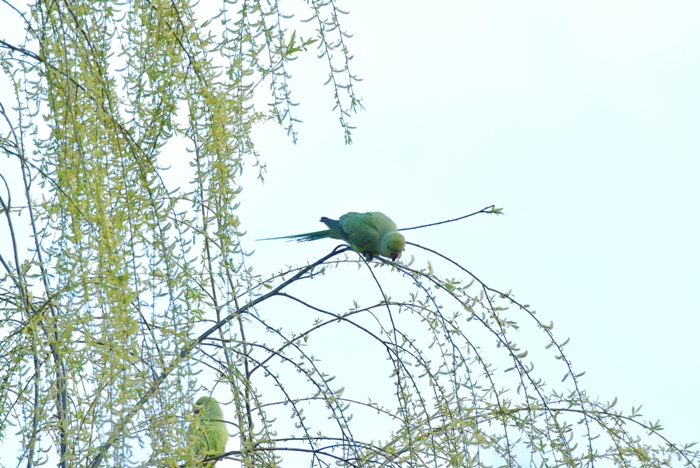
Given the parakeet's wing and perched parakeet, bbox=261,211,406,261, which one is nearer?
perched parakeet, bbox=261,211,406,261

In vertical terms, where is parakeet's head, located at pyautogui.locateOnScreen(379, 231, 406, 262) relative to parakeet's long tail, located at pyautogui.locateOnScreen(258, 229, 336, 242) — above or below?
below

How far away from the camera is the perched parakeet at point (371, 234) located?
212cm

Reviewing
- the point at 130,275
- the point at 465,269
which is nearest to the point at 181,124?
the point at 130,275

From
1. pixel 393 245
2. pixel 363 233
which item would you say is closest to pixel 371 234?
pixel 363 233

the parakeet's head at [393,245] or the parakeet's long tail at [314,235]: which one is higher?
the parakeet's long tail at [314,235]

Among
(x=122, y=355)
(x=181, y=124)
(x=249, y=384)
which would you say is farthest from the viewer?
(x=249, y=384)

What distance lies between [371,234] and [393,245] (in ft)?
0.46

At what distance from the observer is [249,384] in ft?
5.37

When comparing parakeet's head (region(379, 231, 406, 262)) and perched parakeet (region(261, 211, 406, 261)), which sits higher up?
perched parakeet (region(261, 211, 406, 261))

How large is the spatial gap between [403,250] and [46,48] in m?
1.08

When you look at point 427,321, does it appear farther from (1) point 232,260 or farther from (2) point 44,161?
(2) point 44,161

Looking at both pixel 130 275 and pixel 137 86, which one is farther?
pixel 137 86

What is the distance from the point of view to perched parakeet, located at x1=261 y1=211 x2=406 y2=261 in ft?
6.97

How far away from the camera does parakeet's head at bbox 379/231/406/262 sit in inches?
83.0
